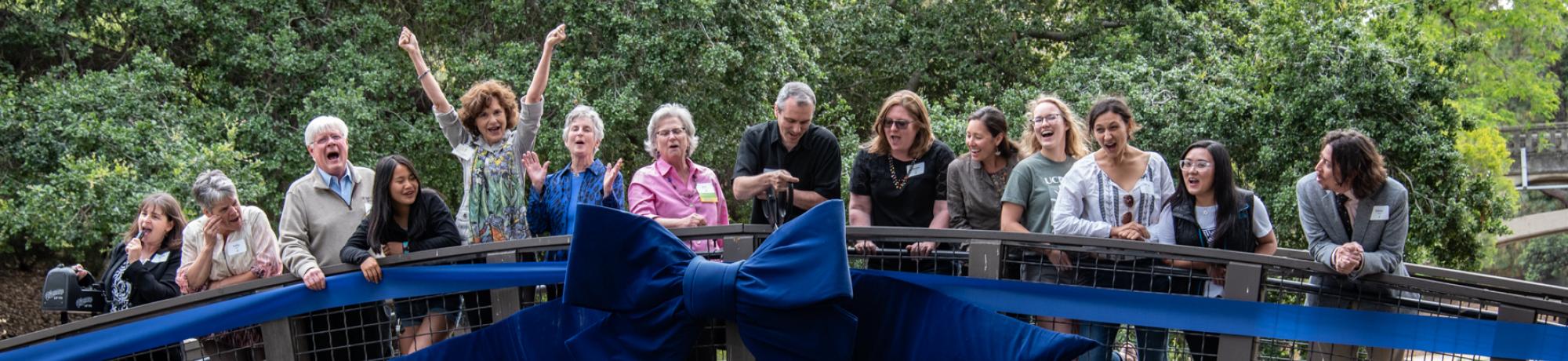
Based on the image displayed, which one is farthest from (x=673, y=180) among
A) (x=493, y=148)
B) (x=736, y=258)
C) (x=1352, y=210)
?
(x=1352, y=210)

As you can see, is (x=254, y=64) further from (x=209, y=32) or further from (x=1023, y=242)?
(x=1023, y=242)

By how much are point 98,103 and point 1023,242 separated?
9010 mm

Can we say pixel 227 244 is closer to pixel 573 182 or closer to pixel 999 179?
pixel 573 182

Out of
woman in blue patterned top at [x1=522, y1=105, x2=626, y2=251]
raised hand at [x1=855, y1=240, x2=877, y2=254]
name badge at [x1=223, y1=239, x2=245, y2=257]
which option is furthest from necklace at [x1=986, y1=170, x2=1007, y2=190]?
name badge at [x1=223, y1=239, x2=245, y2=257]

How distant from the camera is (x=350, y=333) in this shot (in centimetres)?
431

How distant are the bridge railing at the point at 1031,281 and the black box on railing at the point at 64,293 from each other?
109 centimetres

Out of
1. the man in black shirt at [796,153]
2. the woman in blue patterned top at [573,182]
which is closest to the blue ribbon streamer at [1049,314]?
the woman in blue patterned top at [573,182]

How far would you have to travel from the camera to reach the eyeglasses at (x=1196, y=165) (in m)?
4.25

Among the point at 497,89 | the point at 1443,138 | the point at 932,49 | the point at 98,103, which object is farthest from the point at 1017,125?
the point at 98,103

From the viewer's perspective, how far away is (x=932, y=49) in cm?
1343

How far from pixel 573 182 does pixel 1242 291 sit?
8.38 ft

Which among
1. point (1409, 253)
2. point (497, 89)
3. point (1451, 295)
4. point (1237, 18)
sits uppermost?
point (1237, 18)

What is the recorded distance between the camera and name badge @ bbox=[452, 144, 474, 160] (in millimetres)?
4945

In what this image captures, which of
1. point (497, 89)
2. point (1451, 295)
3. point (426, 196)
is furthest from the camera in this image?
point (497, 89)
